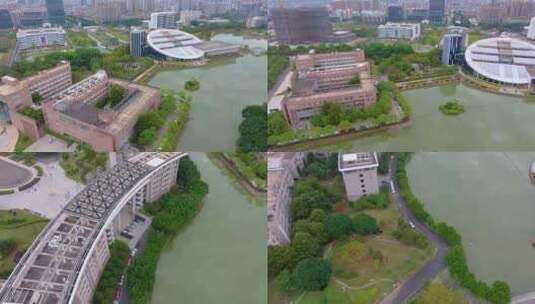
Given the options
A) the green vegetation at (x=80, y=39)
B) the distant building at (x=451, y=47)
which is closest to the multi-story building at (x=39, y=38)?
the green vegetation at (x=80, y=39)

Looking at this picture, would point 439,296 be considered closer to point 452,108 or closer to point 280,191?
point 280,191

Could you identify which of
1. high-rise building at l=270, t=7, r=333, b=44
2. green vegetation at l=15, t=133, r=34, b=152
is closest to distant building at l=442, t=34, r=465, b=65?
high-rise building at l=270, t=7, r=333, b=44

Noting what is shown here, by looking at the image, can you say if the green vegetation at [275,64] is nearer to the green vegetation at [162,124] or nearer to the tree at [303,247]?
the green vegetation at [162,124]

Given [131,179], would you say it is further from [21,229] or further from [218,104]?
[218,104]

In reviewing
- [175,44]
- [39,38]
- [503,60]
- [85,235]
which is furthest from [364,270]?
[39,38]

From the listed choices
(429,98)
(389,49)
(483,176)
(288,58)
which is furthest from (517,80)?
(288,58)
